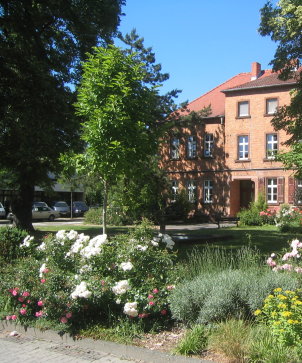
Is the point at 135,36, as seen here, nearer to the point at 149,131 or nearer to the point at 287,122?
the point at 287,122

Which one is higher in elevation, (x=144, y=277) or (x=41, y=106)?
(x=41, y=106)

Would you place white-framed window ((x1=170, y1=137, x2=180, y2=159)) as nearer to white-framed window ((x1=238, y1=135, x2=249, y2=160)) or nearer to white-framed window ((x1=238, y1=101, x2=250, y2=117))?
white-framed window ((x1=238, y1=135, x2=249, y2=160))

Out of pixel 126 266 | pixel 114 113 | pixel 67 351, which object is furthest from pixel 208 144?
pixel 67 351

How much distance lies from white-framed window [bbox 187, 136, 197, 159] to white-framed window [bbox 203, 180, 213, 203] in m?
3.00

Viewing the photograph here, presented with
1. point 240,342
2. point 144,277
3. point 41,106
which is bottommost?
point 240,342

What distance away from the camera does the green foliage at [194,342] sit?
4.90 metres

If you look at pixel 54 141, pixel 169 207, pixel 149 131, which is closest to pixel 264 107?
pixel 169 207

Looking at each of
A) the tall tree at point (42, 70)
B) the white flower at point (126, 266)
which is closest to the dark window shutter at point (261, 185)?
the tall tree at point (42, 70)

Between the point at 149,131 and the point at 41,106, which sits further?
the point at 41,106

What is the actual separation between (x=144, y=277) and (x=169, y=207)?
2864 centimetres

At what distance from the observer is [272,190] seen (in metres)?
35.8

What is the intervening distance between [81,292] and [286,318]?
2519 mm

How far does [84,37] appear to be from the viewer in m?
18.8

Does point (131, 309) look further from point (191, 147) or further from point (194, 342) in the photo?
point (191, 147)
